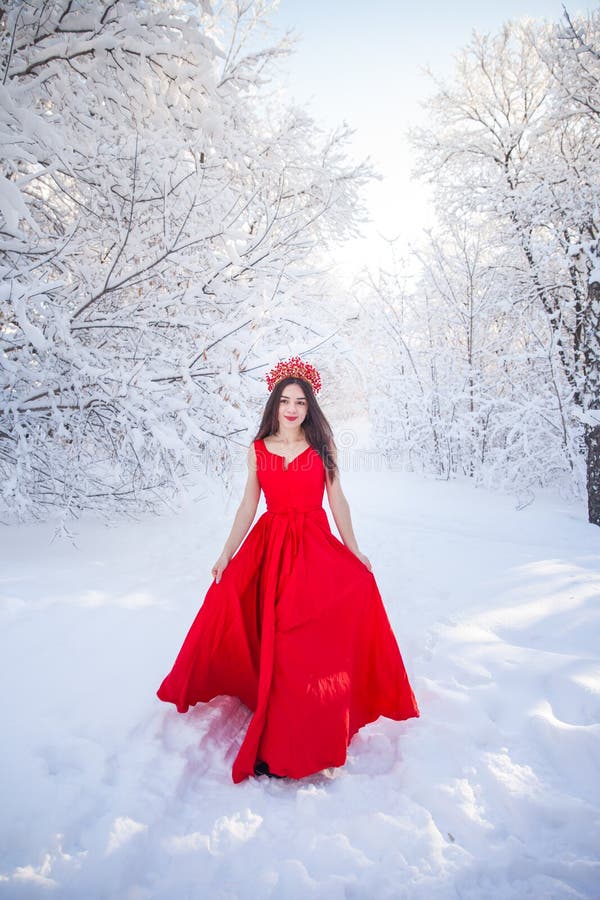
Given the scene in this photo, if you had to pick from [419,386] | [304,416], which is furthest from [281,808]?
[419,386]

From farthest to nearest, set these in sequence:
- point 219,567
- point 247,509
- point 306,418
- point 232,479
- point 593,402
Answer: point 593,402, point 232,479, point 306,418, point 247,509, point 219,567

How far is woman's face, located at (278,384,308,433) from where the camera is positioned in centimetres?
247

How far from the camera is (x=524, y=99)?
7141 mm

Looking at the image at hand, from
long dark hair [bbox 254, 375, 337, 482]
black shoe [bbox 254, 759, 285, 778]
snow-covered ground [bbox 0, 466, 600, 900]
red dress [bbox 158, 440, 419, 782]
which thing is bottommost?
black shoe [bbox 254, 759, 285, 778]

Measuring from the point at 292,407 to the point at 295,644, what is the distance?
1282 mm

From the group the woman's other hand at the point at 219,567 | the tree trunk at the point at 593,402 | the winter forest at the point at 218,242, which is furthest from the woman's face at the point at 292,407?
the tree trunk at the point at 593,402

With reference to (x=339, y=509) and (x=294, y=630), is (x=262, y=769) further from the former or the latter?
(x=339, y=509)

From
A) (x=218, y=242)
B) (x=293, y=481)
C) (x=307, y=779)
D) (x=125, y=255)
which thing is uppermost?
(x=218, y=242)

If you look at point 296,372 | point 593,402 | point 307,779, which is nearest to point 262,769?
point 307,779

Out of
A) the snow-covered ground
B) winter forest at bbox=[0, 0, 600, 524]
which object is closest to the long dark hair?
winter forest at bbox=[0, 0, 600, 524]

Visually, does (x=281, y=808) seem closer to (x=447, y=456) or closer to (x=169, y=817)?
(x=169, y=817)

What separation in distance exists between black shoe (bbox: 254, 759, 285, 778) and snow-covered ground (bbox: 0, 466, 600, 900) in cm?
5

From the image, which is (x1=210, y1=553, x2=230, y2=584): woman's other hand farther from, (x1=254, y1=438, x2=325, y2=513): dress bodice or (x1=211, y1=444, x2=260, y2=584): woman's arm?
(x1=254, y1=438, x2=325, y2=513): dress bodice

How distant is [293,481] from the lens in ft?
7.49
